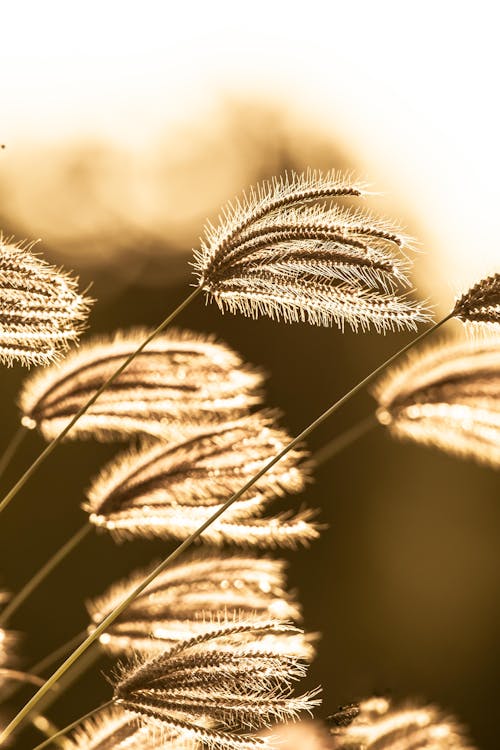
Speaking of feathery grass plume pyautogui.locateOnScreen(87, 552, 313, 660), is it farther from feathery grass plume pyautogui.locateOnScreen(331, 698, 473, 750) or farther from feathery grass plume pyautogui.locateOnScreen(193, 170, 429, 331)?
feathery grass plume pyautogui.locateOnScreen(193, 170, 429, 331)

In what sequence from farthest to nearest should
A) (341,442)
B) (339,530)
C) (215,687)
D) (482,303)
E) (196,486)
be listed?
(339,530) < (341,442) < (196,486) < (482,303) < (215,687)

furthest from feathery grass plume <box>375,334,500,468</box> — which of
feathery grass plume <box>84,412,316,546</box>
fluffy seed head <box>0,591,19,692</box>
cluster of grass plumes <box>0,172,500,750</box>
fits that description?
fluffy seed head <box>0,591,19,692</box>

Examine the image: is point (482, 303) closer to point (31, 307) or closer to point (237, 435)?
point (237, 435)

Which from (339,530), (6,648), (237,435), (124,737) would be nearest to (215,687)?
(124,737)

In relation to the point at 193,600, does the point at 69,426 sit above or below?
above

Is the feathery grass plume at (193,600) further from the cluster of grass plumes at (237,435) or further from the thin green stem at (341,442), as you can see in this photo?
the thin green stem at (341,442)

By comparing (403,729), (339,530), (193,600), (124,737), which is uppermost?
(339,530)

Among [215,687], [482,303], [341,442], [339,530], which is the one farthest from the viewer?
[339,530]

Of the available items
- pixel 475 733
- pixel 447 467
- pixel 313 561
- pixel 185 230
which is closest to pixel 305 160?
pixel 185 230

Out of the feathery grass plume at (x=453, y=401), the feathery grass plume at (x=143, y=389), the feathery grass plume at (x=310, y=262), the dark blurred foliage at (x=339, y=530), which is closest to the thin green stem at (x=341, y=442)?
the feathery grass plume at (x=453, y=401)
